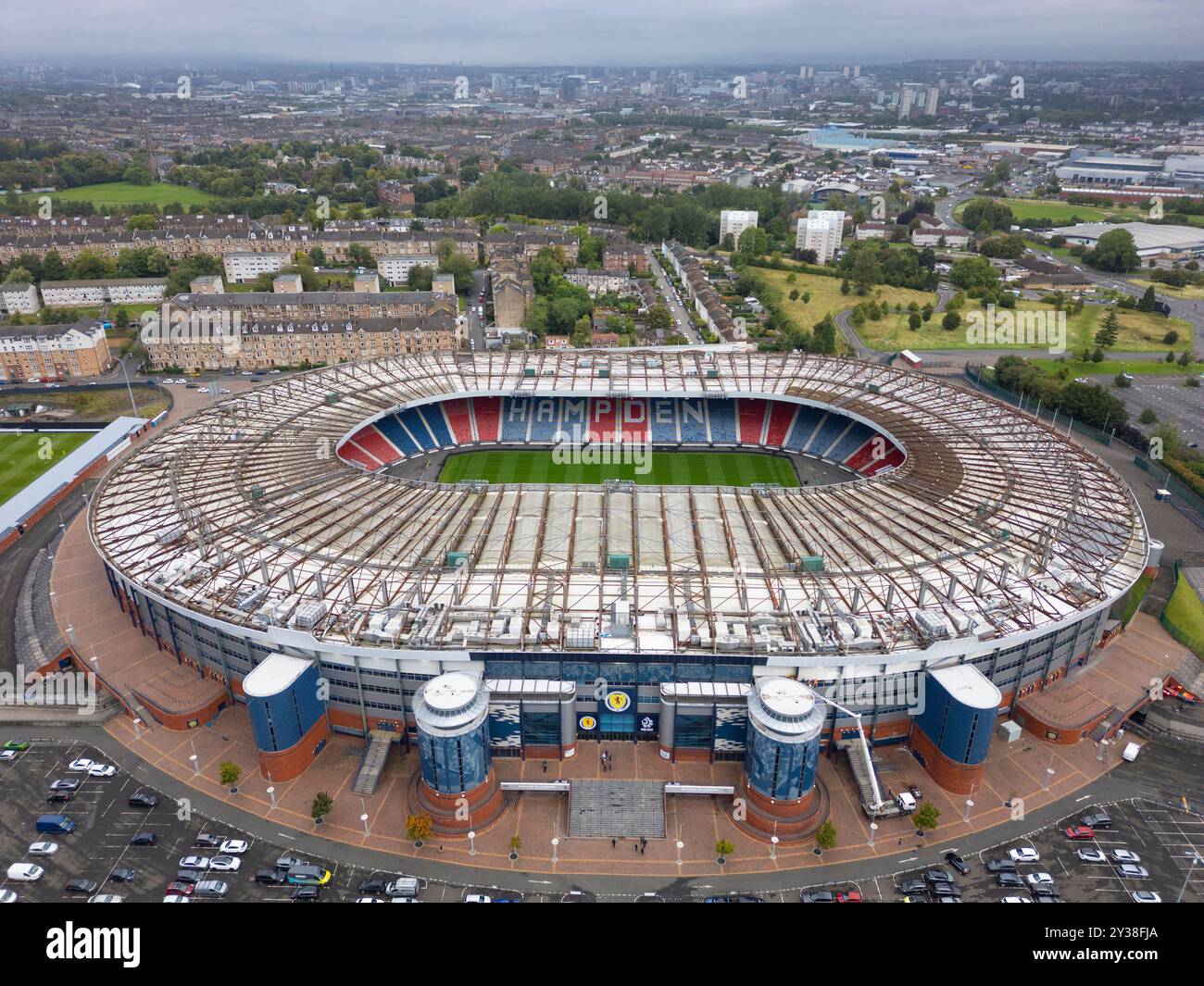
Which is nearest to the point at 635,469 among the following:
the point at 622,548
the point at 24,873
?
the point at 622,548

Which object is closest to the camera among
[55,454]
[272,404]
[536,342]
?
[272,404]

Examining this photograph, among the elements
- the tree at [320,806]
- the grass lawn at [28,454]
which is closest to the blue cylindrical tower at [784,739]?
the tree at [320,806]

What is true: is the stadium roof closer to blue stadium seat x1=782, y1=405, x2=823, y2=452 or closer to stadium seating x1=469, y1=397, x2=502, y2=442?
blue stadium seat x1=782, y1=405, x2=823, y2=452

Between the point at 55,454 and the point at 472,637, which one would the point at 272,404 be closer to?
the point at 55,454

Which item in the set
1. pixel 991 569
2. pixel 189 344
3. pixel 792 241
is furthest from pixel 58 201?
pixel 991 569

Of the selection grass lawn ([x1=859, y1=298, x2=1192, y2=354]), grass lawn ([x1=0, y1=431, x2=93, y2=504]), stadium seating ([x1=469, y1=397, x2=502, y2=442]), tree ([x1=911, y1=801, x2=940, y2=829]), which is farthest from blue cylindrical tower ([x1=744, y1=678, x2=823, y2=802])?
grass lawn ([x1=859, y1=298, x2=1192, y2=354])

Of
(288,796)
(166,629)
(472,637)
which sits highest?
(472,637)
